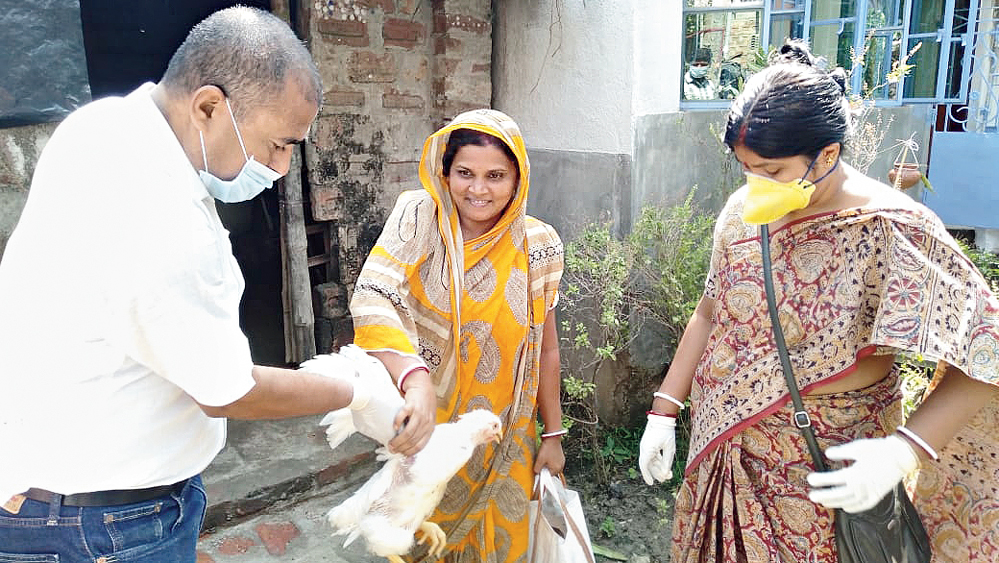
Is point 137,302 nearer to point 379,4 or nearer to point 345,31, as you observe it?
point 345,31

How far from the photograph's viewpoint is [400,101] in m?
3.86

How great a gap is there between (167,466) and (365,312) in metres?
0.74

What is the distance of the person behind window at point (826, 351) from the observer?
1624 millimetres

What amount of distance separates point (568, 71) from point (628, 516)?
7.23ft

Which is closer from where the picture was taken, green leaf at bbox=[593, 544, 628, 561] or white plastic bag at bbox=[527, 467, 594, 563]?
white plastic bag at bbox=[527, 467, 594, 563]

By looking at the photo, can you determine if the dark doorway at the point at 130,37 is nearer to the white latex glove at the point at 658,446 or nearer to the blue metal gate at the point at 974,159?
the white latex glove at the point at 658,446

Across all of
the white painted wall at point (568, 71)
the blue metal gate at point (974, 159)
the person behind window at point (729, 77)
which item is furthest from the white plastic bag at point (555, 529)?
the blue metal gate at point (974, 159)

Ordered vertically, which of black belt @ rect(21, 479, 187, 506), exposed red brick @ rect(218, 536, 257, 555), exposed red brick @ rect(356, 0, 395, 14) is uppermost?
exposed red brick @ rect(356, 0, 395, 14)

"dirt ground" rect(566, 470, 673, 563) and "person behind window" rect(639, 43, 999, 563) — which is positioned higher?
"person behind window" rect(639, 43, 999, 563)

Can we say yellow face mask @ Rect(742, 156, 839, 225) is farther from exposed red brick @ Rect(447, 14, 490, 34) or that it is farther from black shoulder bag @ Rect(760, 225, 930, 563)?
exposed red brick @ Rect(447, 14, 490, 34)

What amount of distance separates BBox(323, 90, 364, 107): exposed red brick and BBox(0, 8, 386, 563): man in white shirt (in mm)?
2282

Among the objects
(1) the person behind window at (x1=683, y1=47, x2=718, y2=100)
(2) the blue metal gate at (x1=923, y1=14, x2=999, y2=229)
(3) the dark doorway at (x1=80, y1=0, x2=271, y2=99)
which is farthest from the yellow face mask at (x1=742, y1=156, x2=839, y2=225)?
(3) the dark doorway at (x1=80, y1=0, x2=271, y2=99)

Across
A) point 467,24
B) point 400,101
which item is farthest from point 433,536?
point 467,24

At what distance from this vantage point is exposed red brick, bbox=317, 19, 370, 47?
3525mm
